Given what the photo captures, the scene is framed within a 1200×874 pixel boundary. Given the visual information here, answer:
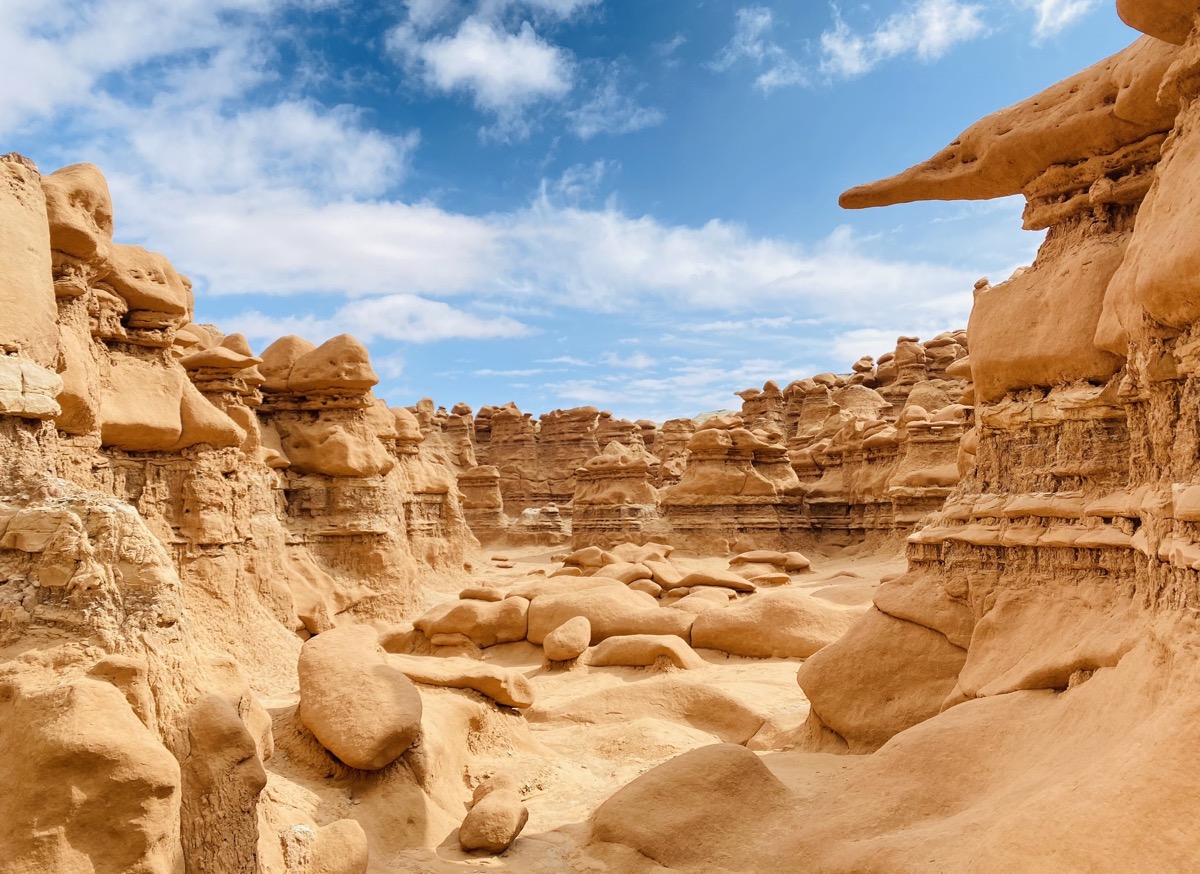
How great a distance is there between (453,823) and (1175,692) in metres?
3.48

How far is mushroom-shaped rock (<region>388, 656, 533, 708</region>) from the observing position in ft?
18.8

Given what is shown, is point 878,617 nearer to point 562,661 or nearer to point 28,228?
point 562,661

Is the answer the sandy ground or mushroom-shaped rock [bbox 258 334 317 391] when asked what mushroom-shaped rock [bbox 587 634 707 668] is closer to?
the sandy ground

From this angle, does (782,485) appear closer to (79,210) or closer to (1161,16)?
(79,210)

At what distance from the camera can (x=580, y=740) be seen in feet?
20.6

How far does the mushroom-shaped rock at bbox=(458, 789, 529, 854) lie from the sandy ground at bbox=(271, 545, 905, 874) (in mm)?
61

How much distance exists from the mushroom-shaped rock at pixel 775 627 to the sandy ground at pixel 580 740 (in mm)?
129

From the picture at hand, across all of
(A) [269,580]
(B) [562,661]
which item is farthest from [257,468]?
(B) [562,661]

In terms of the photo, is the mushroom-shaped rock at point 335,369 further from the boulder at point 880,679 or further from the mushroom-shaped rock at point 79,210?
the boulder at point 880,679

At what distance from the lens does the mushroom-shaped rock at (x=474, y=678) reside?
5738mm

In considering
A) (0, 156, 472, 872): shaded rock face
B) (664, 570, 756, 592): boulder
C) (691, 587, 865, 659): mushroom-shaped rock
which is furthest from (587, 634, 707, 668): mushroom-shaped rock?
(664, 570, 756, 592): boulder

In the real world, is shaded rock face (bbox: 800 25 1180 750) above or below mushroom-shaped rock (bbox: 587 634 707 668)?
above

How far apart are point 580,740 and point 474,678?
1060 mm

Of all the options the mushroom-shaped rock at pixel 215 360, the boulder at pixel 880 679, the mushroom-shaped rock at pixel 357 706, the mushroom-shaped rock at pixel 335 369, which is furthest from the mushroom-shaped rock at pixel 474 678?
the mushroom-shaped rock at pixel 335 369
